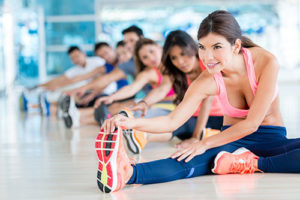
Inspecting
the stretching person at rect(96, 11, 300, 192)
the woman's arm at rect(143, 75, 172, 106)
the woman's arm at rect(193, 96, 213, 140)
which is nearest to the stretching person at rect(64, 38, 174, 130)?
the woman's arm at rect(143, 75, 172, 106)

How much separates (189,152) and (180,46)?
0.97 metres

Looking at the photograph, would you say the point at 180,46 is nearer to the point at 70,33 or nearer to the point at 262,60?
the point at 262,60

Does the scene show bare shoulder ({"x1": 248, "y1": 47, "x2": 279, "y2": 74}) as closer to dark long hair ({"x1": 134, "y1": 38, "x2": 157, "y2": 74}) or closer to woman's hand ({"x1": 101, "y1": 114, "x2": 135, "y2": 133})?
woman's hand ({"x1": 101, "y1": 114, "x2": 135, "y2": 133})

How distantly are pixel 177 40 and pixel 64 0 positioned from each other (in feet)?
29.8

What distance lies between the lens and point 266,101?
188 centimetres

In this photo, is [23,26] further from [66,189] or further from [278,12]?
[66,189]

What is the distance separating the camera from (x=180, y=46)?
269cm

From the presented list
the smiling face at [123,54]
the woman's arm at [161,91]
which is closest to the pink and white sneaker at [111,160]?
the woman's arm at [161,91]

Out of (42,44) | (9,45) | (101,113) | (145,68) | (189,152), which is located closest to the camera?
(189,152)

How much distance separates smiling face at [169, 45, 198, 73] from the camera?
8.84ft

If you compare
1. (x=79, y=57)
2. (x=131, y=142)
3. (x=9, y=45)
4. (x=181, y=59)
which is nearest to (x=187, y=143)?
(x=131, y=142)

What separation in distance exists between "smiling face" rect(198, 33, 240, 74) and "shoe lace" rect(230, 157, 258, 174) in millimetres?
490

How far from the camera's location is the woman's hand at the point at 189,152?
1.90 meters

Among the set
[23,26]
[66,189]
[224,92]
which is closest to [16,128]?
[66,189]
